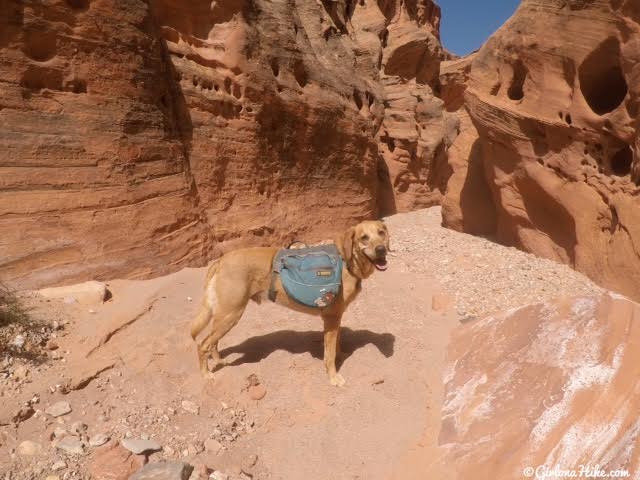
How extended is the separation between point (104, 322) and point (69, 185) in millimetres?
2152

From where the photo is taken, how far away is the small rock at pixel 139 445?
3.09 m

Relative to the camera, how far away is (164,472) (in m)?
2.86

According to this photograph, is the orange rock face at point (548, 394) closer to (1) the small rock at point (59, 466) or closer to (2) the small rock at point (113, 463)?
(2) the small rock at point (113, 463)

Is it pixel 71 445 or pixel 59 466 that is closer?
pixel 59 466

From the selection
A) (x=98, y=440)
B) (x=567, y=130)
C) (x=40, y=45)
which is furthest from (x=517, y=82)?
(x=98, y=440)

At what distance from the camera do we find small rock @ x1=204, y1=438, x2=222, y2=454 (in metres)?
3.31

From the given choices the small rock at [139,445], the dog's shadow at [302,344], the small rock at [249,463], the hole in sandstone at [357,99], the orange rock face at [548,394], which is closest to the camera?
the orange rock face at [548,394]

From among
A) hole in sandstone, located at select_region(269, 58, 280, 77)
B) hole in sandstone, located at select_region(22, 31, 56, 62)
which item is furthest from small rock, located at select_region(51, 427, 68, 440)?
hole in sandstone, located at select_region(269, 58, 280, 77)

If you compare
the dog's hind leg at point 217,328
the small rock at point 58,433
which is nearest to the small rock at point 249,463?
the dog's hind leg at point 217,328

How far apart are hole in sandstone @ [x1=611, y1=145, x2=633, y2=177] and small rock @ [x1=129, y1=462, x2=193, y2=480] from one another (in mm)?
8109

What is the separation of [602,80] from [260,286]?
7661 millimetres

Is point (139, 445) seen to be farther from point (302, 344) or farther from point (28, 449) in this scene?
point (302, 344)

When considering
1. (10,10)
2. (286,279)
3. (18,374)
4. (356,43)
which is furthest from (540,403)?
(356,43)

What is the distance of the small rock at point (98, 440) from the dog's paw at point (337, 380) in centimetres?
204
